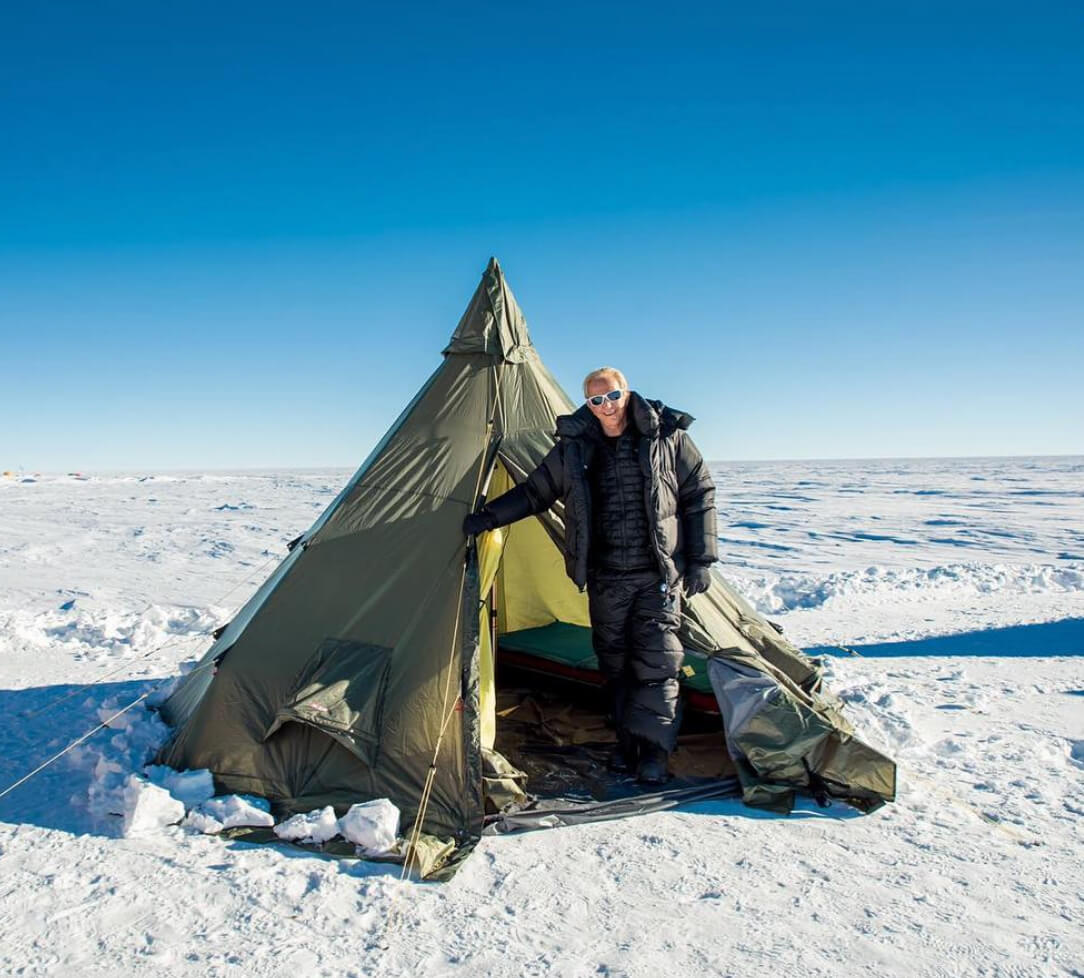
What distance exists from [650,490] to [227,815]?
2.79 metres

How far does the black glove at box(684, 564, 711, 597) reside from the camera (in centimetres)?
445

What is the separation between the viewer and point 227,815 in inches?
148

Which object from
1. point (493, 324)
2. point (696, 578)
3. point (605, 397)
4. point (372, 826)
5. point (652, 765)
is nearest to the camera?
point (372, 826)

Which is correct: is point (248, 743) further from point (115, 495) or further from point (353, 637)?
point (115, 495)

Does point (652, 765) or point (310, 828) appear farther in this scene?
point (652, 765)

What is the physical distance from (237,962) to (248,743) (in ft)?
4.88

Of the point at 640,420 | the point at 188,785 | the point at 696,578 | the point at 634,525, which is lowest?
the point at 188,785

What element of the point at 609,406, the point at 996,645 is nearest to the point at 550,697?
the point at 609,406

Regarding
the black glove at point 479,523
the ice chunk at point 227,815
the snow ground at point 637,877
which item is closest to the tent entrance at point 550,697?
the black glove at point 479,523

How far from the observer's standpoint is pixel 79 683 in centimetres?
653

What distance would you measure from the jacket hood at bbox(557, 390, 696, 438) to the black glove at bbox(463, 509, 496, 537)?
2.07 feet

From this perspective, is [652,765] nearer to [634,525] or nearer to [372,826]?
[634,525]

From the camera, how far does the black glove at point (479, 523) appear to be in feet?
14.1

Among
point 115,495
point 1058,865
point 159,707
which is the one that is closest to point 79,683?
point 159,707
